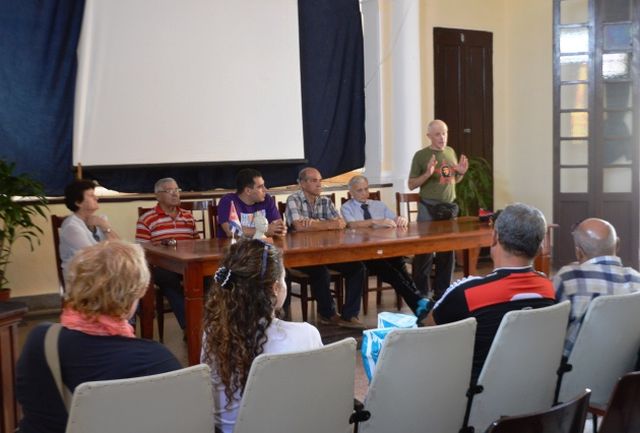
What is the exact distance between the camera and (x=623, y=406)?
211 centimetres

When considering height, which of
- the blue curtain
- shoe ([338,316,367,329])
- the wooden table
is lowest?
shoe ([338,316,367,329])

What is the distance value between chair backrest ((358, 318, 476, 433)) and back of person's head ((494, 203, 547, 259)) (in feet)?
1.65

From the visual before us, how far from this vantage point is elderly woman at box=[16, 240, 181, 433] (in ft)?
6.46

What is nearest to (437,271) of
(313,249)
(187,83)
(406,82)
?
(313,249)

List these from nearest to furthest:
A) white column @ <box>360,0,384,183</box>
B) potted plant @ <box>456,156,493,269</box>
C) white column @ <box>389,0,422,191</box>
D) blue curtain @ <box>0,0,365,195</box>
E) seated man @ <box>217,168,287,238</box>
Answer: seated man @ <box>217,168,287,238</box> < blue curtain @ <box>0,0,365,195</box> < white column @ <box>389,0,422,191</box> < white column @ <box>360,0,384,183</box> < potted plant @ <box>456,156,493,269</box>

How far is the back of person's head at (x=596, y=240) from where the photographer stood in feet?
9.92

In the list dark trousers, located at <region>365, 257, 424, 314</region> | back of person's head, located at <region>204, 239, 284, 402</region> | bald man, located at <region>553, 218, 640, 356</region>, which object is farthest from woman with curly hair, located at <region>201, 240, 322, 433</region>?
dark trousers, located at <region>365, 257, 424, 314</region>

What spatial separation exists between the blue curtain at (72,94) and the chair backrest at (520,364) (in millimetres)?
4710

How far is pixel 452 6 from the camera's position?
8.30m

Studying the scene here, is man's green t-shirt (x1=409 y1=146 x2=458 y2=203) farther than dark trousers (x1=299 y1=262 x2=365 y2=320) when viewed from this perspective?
Yes

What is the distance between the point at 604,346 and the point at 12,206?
413 cm

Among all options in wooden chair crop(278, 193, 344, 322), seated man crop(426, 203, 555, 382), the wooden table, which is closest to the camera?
seated man crop(426, 203, 555, 382)

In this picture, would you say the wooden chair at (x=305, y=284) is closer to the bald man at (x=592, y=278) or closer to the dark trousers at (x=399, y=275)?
the dark trousers at (x=399, y=275)

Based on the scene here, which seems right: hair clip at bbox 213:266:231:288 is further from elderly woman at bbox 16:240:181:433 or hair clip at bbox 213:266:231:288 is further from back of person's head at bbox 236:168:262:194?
back of person's head at bbox 236:168:262:194
